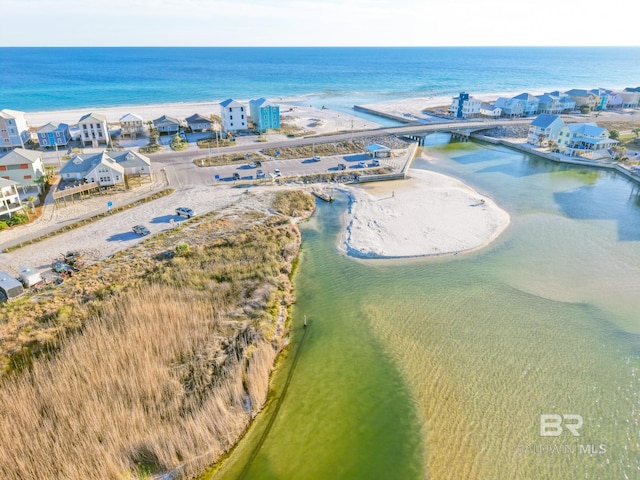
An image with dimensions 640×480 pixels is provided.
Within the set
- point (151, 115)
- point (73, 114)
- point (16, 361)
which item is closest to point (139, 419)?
point (16, 361)

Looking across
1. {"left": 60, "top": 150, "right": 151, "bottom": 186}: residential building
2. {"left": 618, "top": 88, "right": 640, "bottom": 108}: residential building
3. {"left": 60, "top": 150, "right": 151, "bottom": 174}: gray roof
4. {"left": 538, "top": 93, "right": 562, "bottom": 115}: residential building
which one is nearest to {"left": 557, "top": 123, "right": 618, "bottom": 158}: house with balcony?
{"left": 538, "top": 93, "right": 562, "bottom": 115}: residential building

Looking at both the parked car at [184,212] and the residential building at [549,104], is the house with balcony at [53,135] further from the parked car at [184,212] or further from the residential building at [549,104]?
the residential building at [549,104]

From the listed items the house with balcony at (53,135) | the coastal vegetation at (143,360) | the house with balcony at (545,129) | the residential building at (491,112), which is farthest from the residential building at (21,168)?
the residential building at (491,112)

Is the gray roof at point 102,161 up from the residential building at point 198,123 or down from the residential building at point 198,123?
down

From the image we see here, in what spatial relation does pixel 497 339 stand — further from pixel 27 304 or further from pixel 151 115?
pixel 151 115

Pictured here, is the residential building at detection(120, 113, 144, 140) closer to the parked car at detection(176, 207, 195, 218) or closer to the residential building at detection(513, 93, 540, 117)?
the parked car at detection(176, 207, 195, 218)

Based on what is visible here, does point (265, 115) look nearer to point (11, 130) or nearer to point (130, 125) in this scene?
point (130, 125)
